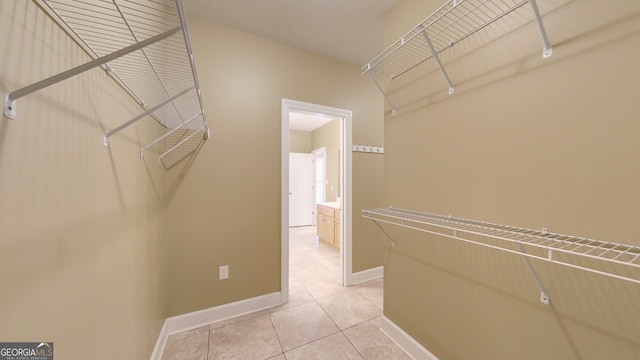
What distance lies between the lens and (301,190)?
5.92 meters

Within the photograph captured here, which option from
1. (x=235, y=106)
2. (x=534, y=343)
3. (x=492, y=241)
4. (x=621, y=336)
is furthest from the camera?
(x=235, y=106)

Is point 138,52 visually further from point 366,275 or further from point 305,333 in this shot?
point 366,275

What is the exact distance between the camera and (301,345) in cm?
163

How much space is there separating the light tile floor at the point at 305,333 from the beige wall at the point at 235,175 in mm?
226

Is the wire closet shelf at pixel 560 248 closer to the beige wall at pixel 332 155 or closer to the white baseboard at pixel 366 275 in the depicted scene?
the white baseboard at pixel 366 275

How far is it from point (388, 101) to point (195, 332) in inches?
94.2

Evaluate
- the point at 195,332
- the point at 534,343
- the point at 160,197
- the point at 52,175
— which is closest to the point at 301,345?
the point at 195,332

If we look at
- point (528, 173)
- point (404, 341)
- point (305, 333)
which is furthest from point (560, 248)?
point (305, 333)

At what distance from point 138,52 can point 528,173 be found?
1989 millimetres

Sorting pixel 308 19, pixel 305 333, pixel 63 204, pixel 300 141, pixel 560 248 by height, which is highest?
pixel 308 19

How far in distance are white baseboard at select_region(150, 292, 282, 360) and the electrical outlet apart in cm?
25

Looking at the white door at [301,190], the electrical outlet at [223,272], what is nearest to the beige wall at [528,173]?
the electrical outlet at [223,272]

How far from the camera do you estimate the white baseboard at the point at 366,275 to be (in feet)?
8.51

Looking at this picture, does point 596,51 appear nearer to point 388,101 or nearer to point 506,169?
point 506,169
